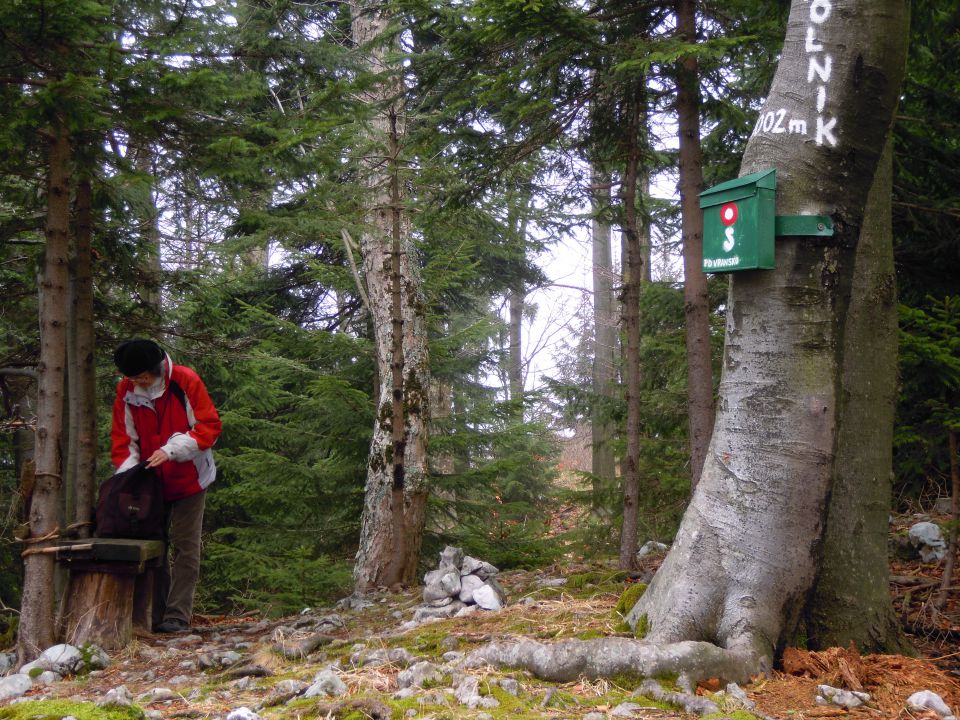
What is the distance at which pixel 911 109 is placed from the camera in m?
6.74

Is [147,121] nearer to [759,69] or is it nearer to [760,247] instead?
[760,247]

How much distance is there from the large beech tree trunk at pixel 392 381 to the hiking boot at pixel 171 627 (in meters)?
2.15

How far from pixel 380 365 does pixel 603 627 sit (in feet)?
18.5

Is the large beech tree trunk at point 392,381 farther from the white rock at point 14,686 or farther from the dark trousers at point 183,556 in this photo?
the white rock at point 14,686

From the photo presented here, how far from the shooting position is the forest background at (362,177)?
5332 millimetres

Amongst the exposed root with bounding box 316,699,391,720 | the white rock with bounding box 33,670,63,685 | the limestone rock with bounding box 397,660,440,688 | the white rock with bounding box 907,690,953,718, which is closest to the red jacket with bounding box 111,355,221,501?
the white rock with bounding box 33,670,63,685

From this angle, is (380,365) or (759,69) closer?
(759,69)

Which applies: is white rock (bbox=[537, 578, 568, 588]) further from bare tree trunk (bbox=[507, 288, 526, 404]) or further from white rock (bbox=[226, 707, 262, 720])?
bare tree trunk (bbox=[507, 288, 526, 404])

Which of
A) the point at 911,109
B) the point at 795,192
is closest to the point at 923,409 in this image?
the point at 911,109

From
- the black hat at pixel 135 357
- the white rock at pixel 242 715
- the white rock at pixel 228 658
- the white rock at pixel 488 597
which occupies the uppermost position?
the black hat at pixel 135 357

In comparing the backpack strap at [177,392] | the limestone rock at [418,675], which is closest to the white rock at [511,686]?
the limestone rock at [418,675]

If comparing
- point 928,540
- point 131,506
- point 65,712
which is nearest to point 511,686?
point 65,712

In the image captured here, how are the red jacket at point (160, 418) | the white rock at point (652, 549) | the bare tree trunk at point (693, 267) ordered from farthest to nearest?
the white rock at point (652, 549)
the red jacket at point (160, 418)
the bare tree trunk at point (693, 267)

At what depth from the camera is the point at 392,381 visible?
27.5 feet
